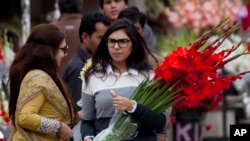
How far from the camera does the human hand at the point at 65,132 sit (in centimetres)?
771

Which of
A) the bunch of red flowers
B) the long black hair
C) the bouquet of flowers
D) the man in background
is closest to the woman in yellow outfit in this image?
the long black hair

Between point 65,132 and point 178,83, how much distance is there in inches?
43.4

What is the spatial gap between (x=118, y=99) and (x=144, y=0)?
14.5 meters

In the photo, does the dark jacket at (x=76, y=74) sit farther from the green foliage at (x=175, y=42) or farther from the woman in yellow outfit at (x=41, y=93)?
the green foliage at (x=175, y=42)

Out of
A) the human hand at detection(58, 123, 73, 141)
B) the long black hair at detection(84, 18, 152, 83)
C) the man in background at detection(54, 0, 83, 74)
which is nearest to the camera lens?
the long black hair at detection(84, 18, 152, 83)

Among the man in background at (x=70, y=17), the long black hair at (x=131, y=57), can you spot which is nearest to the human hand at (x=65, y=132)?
the long black hair at (x=131, y=57)

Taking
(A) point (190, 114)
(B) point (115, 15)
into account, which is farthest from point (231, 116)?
(B) point (115, 15)

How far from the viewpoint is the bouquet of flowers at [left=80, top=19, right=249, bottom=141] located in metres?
6.96

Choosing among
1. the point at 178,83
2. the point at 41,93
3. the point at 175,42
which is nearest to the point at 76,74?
the point at 41,93

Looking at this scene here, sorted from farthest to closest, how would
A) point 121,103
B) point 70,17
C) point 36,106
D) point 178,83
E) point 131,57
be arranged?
point 70,17, point 36,106, point 131,57, point 178,83, point 121,103

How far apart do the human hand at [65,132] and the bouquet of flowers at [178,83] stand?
0.68 m

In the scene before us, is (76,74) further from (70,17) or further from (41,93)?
(70,17)

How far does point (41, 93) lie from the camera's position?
7.67 metres

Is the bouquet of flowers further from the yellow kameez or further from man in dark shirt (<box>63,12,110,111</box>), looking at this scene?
man in dark shirt (<box>63,12,110,111</box>)
